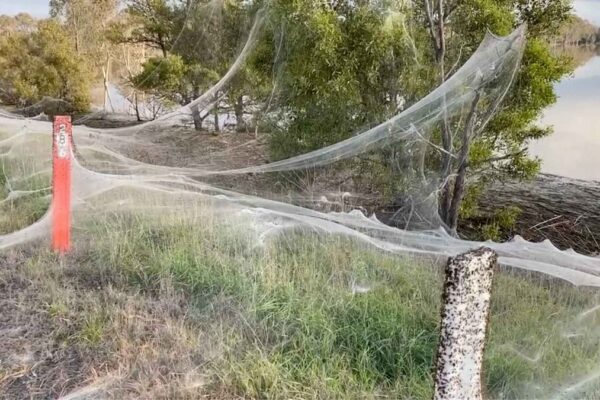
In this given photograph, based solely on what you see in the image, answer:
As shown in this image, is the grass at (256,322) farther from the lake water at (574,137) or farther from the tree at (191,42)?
the lake water at (574,137)

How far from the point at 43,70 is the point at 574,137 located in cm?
939

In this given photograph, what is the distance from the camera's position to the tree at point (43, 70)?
11781 millimetres

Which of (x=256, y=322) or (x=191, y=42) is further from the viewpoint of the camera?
(x=191, y=42)

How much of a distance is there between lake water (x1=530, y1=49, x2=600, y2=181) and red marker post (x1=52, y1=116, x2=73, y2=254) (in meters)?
5.89

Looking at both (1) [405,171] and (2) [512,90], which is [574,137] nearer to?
(2) [512,90]

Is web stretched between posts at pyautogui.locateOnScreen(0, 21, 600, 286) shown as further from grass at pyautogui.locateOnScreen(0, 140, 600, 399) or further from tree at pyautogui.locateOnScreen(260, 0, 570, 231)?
tree at pyautogui.locateOnScreen(260, 0, 570, 231)

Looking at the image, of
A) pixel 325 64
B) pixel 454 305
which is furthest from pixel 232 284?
pixel 325 64

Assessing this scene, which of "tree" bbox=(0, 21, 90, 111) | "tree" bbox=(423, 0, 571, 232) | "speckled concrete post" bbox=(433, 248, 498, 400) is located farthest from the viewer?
"tree" bbox=(0, 21, 90, 111)

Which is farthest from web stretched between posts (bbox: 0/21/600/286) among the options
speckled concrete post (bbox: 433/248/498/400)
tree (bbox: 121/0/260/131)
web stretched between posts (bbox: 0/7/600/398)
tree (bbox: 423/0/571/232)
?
speckled concrete post (bbox: 433/248/498/400)

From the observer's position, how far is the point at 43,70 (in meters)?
11.8

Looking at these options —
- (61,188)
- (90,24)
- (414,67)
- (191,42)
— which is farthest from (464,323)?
(90,24)

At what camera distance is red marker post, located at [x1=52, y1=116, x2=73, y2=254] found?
330 centimetres

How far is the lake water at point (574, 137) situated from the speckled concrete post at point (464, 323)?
21.9 feet

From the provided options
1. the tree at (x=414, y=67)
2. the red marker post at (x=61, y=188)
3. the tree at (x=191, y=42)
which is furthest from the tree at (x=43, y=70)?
the red marker post at (x=61, y=188)
